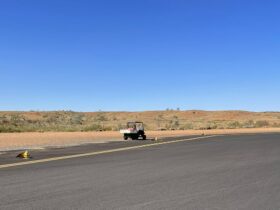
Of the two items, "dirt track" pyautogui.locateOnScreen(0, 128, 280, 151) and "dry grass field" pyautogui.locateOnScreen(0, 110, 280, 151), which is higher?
"dry grass field" pyautogui.locateOnScreen(0, 110, 280, 151)

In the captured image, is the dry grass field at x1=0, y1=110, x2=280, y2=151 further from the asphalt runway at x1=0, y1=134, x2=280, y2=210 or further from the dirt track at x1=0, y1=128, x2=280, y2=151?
the asphalt runway at x1=0, y1=134, x2=280, y2=210

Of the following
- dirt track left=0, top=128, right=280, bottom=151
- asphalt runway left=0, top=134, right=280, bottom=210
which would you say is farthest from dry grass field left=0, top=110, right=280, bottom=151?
asphalt runway left=0, top=134, right=280, bottom=210

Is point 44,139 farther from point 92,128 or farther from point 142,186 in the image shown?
point 142,186

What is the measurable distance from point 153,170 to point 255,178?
365cm

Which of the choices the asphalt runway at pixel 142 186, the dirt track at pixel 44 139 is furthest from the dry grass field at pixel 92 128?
the asphalt runway at pixel 142 186

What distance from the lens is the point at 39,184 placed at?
13.2 m

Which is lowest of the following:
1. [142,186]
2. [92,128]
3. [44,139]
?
[142,186]

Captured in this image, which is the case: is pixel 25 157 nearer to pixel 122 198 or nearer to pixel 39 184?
pixel 39 184

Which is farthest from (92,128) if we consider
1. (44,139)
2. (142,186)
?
(142,186)

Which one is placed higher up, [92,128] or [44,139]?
[92,128]

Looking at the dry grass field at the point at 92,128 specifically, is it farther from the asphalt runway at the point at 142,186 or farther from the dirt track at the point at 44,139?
the asphalt runway at the point at 142,186

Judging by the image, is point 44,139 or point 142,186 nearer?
point 142,186

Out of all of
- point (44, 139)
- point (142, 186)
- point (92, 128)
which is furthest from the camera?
point (92, 128)

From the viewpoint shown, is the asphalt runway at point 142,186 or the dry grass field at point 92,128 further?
the dry grass field at point 92,128
